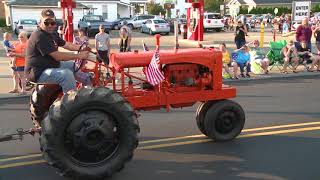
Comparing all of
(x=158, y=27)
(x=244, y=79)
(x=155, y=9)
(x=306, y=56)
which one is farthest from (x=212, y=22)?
(x=155, y=9)

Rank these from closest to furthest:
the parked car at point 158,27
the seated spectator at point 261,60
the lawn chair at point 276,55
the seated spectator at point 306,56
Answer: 1. the seated spectator at point 261,60
2. the seated spectator at point 306,56
3. the lawn chair at point 276,55
4. the parked car at point 158,27

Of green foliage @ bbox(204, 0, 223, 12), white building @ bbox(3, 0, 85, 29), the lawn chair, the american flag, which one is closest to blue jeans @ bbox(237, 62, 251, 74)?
the lawn chair

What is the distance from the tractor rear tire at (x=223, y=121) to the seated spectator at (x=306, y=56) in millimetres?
9443

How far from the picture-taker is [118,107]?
5.04 meters

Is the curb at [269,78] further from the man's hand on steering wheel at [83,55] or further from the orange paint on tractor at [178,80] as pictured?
the man's hand on steering wheel at [83,55]

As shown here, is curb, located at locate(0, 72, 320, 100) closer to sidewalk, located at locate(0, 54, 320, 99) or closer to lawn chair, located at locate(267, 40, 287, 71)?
sidewalk, located at locate(0, 54, 320, 99)

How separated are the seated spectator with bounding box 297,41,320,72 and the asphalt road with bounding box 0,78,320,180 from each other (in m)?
6.40

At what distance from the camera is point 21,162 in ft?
18.9

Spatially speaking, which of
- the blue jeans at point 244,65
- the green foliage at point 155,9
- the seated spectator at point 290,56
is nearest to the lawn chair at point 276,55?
the seated spectator at point 290,56

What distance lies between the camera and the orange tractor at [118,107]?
489 centimetres

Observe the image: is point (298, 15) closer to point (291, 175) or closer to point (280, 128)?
point (280, 128)

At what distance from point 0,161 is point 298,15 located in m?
15.8

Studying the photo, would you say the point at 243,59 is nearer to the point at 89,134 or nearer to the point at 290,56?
the point at 290,56

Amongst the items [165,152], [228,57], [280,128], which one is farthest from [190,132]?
[228,57]
